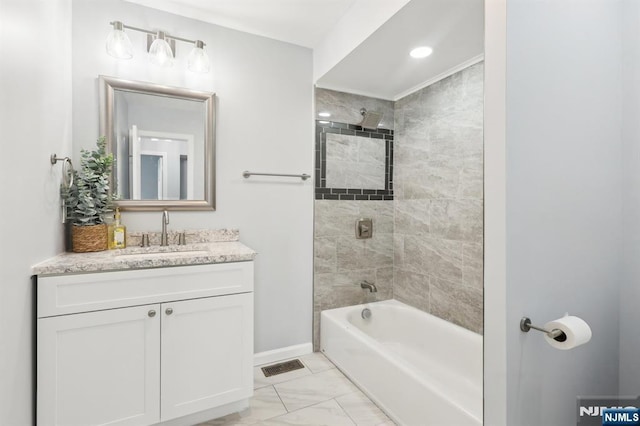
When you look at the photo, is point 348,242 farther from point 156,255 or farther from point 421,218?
point 156,255

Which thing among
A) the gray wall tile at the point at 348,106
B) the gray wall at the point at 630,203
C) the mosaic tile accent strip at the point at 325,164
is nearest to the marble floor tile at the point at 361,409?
the gray wall at the point at 630,203

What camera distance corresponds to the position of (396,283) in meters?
2.79

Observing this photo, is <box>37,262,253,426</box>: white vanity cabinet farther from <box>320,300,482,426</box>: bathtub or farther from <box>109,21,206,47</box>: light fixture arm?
<box>109,21,206,47</box>: light fixture arm

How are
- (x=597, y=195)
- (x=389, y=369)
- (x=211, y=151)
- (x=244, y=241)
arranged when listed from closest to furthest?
(x=597, y=195) → (x=389, y=369) → (x=211, y=151) → (x=244, y=241)

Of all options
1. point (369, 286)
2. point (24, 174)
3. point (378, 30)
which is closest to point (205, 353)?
point (24, 174)

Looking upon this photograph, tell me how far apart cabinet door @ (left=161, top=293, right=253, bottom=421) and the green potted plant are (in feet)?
1.94

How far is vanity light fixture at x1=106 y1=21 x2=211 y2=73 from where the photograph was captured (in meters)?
1.72

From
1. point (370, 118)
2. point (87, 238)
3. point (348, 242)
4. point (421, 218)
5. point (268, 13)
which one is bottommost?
point (348, 242)

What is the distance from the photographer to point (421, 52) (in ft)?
6.39

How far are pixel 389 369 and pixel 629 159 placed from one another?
1.53 metres

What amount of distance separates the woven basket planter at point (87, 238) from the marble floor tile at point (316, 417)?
1.35 meters

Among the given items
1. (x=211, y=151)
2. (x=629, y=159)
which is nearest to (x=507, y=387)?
(x=629, y=159)

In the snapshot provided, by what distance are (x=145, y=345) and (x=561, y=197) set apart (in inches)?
75.6

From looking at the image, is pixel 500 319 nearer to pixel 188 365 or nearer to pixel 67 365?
pixel 188 365
